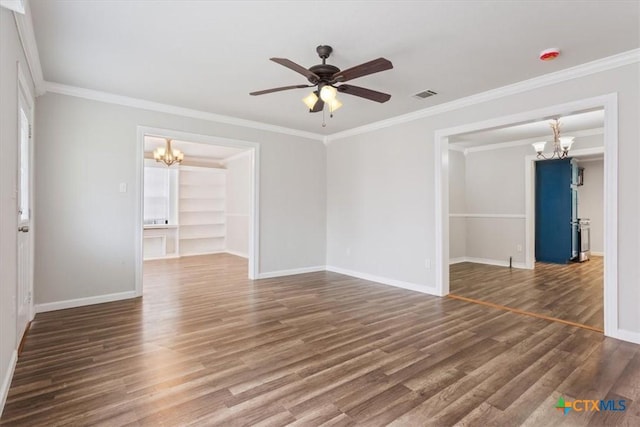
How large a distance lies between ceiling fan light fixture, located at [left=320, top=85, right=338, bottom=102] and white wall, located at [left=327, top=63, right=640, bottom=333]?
2.19m

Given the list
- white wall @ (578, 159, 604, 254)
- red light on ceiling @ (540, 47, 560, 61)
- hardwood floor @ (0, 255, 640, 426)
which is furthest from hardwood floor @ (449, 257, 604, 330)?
red light on ceiling @ (540, 47, 560, 61)

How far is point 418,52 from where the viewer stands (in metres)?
2.86

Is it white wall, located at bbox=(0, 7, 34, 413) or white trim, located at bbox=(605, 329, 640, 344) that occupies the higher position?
white wall, located at bbox=(0, 7, 34, 413)

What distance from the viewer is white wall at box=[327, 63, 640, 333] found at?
2832mm

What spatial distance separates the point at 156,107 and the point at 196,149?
123 inches

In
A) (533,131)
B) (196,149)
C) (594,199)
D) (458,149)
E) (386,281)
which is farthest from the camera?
(594,199)

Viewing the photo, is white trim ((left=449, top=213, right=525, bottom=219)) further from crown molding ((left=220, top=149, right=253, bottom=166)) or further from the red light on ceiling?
crown molding ((left=220, top=149, right=253, bottom=166))

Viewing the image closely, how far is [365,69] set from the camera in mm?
2473

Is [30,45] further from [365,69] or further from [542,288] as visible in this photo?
[542,288]

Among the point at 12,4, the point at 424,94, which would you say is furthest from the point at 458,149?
the point at 12,4

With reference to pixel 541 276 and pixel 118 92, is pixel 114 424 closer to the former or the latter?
pixel 118 92

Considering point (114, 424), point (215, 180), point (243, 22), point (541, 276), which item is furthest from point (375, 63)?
point (215, 180)

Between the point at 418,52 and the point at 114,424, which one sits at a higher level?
the point at 418,52

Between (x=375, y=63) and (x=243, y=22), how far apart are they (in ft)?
3.42
